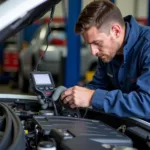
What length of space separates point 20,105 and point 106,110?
21.6 inches

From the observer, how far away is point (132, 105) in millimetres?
1604

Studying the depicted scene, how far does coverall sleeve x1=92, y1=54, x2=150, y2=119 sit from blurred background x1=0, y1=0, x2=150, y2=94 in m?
0.48

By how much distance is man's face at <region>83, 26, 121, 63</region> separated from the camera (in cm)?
177

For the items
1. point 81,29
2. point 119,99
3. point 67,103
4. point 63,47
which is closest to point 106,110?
point 119,99

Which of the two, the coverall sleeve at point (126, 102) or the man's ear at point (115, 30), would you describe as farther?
the man's ear at point (115, 30)

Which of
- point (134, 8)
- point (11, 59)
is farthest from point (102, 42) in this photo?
point (134, 8)

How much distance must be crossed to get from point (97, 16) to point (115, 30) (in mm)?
142

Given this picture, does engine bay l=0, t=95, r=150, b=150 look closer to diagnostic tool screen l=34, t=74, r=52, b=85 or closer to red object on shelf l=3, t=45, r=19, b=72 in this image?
diagnostic tool screen l=34, t=74, r=52, b=85

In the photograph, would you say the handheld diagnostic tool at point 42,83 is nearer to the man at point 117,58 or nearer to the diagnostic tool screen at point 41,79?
the diagnostic tool screen at point 41,79

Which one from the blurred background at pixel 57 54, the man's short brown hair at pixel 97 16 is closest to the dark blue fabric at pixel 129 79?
the man's short brown hair at pixel 97 16

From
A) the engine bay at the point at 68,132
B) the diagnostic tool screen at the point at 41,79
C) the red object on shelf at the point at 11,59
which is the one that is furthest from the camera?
the red object on shelf at the point at 11,59

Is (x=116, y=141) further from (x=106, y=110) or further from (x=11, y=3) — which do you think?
(x=11, y=3)

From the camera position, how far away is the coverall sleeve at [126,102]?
1.60 m

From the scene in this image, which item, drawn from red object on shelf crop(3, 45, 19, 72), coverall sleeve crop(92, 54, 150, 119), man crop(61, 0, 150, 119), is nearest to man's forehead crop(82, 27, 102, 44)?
man crop(61, 0, 150, 119)
